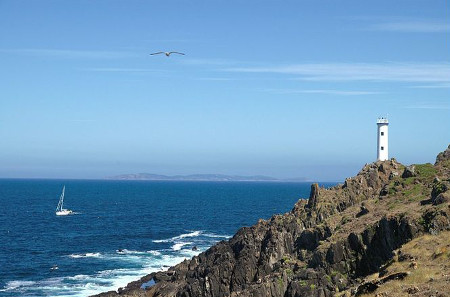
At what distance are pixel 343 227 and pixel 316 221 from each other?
47.2 ft

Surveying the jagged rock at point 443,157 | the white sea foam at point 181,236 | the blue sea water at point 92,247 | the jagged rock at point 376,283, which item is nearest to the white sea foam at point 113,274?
the blue sea water at point 92,247

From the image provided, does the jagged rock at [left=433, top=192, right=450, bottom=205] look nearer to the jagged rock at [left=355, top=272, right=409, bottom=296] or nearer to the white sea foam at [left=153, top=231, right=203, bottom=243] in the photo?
the jagged rock at [left=355, top=272, right=409, bottom=296]

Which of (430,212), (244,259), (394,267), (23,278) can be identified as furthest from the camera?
(23,278)

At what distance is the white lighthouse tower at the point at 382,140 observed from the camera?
102981mm

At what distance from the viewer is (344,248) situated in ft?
195

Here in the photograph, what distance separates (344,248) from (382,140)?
48388 mm

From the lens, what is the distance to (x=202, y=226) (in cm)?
17100

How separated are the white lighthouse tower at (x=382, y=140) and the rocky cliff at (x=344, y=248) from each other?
31.6ft

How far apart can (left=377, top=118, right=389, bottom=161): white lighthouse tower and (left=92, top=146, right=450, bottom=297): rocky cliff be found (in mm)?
9624

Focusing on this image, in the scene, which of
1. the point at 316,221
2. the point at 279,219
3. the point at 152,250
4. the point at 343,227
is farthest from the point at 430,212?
the point at 152,250

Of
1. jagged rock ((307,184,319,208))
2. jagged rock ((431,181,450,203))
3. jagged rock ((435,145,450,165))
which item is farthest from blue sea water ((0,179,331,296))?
jagged rock ((431,181,450,203))

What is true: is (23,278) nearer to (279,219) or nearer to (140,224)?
(279,219)

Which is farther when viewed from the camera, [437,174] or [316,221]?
[316,221]

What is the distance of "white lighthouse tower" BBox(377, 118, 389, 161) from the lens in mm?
102981
